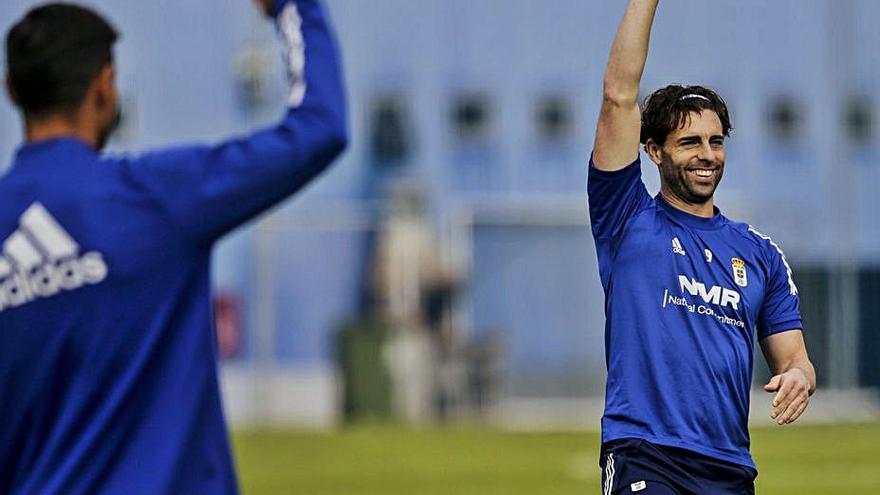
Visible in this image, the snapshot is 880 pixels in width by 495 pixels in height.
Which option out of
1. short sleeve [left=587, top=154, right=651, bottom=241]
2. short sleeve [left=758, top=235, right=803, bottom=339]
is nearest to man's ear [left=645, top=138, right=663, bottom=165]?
short sleeve [left=587, top=154, right=651, bottom=241]

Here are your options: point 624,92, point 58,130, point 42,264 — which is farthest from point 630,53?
point 42,264

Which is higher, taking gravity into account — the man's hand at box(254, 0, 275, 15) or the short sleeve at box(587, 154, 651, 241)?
the man's hand at box(254, 0, 275, 15)

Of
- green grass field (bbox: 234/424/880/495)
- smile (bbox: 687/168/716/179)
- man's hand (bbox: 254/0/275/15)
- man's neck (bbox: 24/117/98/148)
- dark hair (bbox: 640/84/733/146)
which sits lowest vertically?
green grass field (bbox: 234/424/880/495)

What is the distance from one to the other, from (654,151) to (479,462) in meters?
13.4

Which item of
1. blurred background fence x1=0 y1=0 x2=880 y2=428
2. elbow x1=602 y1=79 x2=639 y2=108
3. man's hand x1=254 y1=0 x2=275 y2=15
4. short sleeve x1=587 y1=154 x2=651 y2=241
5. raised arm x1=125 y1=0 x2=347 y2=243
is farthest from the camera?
blurred background fence x1=0 y1=0 x2=880 y2=428

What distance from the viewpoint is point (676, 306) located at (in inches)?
220

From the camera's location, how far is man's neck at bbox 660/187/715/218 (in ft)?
18.9

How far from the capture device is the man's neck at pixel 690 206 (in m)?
5.75

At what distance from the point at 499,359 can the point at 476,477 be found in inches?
469

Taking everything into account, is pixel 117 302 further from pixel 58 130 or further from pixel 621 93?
pixel 621 93

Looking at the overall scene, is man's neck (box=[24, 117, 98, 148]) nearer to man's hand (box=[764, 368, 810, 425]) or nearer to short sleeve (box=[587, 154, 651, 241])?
short sleeve (box=[587, 154, 651, 241])

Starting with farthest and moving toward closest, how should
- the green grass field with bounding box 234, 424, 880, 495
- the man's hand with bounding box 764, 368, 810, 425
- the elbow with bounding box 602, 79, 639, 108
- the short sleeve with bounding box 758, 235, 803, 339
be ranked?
the green grass field with bounding box 234, 424, 880, 495 → the short sleeve with bounding box 758, 235, 803, 339 → the elbow with bounding box 602, 79, 639, 108 → the man's hand with bounding box 764, 368, 810, 425

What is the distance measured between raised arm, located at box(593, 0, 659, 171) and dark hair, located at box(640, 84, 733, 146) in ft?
0.66

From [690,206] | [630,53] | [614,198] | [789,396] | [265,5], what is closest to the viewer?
[265,5]
